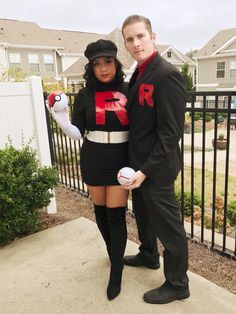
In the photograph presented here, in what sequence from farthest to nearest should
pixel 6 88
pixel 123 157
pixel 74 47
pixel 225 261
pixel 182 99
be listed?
pixel 74 47 < pixel 6 88 < pixel 225 261 < pixel 123 157 < pixel 182 99

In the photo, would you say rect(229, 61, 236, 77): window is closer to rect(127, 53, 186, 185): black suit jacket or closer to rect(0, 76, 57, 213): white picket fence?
rect(0, 76, 57, 213): white picket fence

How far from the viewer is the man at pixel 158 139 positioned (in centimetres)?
170

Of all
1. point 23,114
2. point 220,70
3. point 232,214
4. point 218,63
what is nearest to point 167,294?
point 232,214

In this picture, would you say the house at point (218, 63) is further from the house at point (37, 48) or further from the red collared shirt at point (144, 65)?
the red collared shirt at point (144, 65)

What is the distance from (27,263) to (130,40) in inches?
80.4

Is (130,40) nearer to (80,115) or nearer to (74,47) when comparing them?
(80,115)

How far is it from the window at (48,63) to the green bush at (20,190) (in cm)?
2520

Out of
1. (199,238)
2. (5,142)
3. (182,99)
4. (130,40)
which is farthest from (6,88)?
(199,238)

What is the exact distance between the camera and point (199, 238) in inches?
118

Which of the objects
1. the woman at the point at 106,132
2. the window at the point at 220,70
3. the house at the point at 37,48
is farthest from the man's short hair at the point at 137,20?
the window at the point at 220,70

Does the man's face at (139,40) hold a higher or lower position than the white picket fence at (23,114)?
higher

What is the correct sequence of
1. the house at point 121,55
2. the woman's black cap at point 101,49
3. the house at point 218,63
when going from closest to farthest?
the woman's black cap at point 101,49 → the house at point 218,63 → the house at point 121,55

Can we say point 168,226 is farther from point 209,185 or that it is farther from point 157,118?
point 209,185

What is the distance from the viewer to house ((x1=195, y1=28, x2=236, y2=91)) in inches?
917
